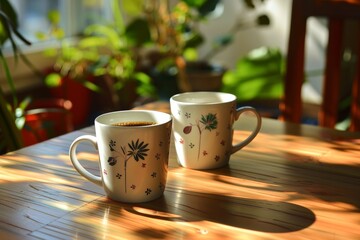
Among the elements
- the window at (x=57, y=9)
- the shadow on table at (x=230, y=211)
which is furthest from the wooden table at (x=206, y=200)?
the window at (x=57, y=9)

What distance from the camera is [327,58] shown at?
1.21 meters

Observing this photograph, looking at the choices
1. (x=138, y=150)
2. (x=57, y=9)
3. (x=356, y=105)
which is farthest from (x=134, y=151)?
(x=57, y=9)

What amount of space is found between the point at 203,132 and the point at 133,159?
0.16 m

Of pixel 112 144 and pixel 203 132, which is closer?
pixel 112 144

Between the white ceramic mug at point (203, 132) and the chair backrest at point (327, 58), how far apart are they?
1.63 ft

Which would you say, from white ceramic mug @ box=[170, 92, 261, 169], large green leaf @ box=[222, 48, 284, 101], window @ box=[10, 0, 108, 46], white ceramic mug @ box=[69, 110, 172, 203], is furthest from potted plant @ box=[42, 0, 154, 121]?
white ceramic mug @ box=[69, 110, 172, 203]

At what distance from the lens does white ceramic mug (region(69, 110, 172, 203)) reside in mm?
600

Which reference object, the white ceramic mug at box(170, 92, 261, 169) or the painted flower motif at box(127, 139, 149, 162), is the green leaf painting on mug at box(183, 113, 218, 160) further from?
the painted flower motif at box(127, 139, 149, 162)

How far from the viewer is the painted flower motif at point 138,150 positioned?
0.60 m

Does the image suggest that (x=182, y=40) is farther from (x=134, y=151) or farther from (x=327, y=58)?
(x=134, y=151)

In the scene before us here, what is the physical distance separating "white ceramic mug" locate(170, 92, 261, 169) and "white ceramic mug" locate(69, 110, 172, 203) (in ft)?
0.29

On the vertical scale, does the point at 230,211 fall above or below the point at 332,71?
below

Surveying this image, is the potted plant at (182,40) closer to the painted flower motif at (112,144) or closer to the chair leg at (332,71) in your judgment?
the chair leg at (332,71)

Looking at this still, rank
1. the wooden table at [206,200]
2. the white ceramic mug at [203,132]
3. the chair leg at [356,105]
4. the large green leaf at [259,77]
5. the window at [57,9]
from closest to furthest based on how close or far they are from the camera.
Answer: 1. the wooden table at [206,200]
2. the white ceramic mug at [203,132]
3. the chair leg at [356,105]
4. the large green leaf at [259,77]
5. the window at [57,9]
